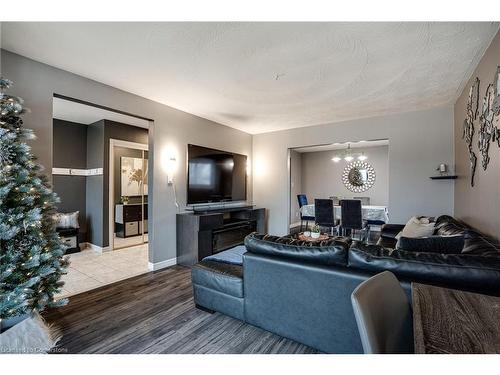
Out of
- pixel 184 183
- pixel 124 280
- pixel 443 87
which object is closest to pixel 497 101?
pixel 443 87

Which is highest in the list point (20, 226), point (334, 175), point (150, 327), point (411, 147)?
point (411, 147)

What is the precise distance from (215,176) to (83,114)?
2.61 metres

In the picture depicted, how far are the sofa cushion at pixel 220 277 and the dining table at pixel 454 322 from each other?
4.49 ft

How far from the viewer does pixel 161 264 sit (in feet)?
12.1

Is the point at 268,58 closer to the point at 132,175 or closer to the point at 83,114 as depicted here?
the point at 83,114

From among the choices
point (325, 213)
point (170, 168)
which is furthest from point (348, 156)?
point (170, 168)

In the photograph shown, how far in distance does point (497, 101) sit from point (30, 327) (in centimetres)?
407

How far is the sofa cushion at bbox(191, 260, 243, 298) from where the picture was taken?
2094 millimetres

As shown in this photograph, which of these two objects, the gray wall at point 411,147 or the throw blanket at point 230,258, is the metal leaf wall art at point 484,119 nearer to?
the gray wall at point 411,147

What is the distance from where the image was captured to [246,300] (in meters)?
2.05

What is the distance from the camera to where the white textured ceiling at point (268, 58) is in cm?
197

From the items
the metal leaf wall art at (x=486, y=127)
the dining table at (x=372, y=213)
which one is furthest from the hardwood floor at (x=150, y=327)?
the dining table at (x=372, y=213)

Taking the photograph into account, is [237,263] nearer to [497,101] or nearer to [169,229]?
[169,229]
